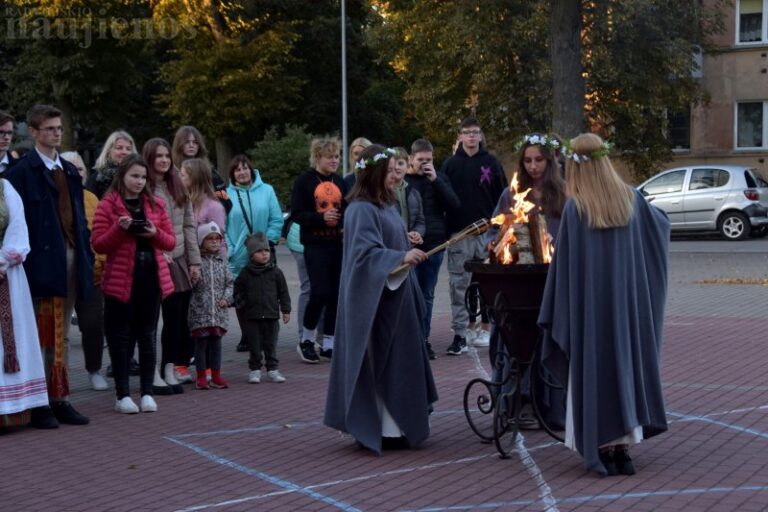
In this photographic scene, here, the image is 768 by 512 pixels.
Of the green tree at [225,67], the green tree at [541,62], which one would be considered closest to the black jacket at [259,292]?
the green tree at [541,62]

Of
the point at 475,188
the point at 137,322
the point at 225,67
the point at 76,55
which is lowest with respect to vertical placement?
the point at 137,322

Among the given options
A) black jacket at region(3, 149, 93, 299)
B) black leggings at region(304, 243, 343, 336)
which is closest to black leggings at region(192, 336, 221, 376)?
black leggings at region(304, 243, 343, 336)

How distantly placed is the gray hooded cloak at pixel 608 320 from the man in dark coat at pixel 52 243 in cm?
380

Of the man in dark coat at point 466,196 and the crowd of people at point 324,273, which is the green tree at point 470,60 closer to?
the man in dark coat at point 466,196

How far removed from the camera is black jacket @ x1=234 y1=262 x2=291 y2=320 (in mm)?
11141

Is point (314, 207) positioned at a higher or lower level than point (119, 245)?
higher

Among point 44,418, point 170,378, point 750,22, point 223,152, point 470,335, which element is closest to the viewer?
point 44,418

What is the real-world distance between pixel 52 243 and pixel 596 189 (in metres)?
4.12

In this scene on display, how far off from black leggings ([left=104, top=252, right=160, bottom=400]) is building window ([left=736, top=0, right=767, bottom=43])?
3699 cm

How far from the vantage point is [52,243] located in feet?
30.7

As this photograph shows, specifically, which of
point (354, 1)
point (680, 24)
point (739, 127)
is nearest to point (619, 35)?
point (680, 24)

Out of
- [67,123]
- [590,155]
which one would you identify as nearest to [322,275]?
[590,155]

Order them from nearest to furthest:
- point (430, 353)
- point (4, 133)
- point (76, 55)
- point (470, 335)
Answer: point (4, 133), point (430, 353), point (470, 335), point (76, 55)

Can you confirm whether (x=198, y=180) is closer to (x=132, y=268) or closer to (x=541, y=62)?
(x=132, y=268)
